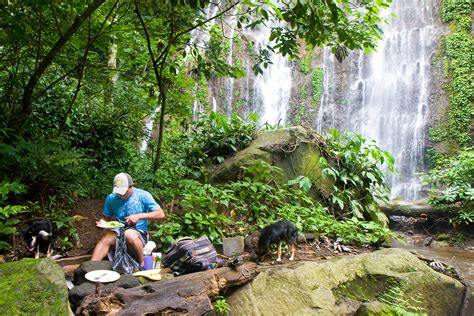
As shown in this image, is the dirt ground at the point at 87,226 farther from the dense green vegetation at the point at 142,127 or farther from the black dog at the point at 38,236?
the black dog at the point at 38,236

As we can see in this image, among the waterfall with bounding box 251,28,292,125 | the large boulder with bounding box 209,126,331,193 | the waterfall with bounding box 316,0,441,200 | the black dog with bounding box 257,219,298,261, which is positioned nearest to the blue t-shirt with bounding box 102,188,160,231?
the black dog with bounding box 257,219,298,261

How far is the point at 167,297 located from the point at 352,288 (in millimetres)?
2273

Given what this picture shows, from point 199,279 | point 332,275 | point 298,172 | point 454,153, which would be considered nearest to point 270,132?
point 298,172

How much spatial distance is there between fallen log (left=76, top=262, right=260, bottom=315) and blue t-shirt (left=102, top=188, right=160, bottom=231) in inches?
43.2

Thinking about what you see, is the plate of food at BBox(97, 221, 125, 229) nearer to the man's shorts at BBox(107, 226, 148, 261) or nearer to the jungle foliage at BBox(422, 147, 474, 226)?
the man's shorts at BBox(107, 226, 148, 261)

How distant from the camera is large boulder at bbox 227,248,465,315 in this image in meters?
3.55

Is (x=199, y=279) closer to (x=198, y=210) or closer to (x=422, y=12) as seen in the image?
(x=198, y=210)

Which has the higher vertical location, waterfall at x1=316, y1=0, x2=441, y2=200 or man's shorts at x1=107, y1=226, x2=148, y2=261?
waterfall at x1=316, y1=0, x2=441, y2=200

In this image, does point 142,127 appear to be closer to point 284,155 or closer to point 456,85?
point 284,155

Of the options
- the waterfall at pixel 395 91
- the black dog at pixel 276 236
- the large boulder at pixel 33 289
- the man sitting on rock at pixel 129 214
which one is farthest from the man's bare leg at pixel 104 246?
the waterfall at pixel 395 91

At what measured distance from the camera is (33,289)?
7.34ft

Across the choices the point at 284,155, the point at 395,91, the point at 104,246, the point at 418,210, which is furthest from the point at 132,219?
the point at 395,91

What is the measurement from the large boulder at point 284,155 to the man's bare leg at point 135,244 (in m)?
3.51

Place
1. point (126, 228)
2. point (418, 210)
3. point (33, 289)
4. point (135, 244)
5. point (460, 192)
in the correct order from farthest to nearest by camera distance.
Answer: point (418, 210), point (460, 192), point (126, 228), point (135, 244), point (33, 289)
